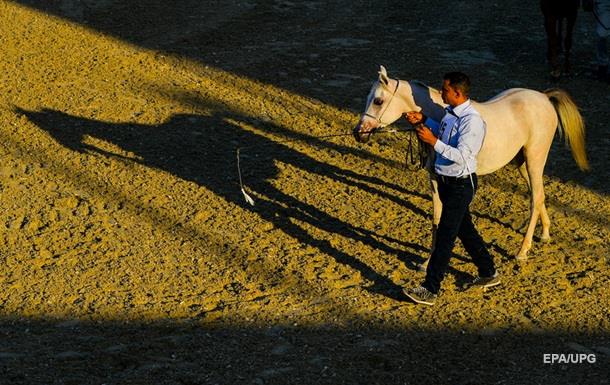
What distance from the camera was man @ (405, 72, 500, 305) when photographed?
7359 millimetres

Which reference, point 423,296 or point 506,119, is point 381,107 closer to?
point 506,119

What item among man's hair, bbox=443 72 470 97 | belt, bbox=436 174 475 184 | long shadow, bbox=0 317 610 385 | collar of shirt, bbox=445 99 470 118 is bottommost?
long shadow, bbox=0 317 610 385

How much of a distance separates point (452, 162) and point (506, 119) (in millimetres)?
1142

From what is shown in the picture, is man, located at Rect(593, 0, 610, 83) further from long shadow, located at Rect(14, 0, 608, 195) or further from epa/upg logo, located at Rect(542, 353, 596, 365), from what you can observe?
epa/upg logo, located at Rect(542, 353, 596, 365)

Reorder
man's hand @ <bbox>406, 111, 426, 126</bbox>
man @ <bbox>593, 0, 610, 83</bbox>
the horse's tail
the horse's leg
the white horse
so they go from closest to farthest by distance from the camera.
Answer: man's hand @ <bbox>406, 111, 426, 126</bbox>, the white horse, the horse's leg, the horse's tail, man @ <bbox>593, 0, 610, 83</bbox>

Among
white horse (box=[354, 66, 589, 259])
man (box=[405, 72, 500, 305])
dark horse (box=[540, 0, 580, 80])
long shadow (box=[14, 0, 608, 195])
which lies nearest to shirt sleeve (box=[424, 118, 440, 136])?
man (box=[405, 72, 500, 305])

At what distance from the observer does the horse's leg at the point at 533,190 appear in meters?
8.68

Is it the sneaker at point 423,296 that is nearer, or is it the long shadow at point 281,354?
the long shadow at point 281,354

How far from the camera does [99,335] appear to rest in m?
7.50

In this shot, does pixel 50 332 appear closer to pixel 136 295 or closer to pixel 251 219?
pixel 136 295

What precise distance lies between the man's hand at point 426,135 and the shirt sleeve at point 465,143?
0.13ft

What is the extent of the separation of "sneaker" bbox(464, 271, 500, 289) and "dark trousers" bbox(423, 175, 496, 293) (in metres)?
0.22

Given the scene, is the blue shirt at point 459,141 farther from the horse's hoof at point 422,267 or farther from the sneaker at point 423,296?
the horse's hoof at point 422,267

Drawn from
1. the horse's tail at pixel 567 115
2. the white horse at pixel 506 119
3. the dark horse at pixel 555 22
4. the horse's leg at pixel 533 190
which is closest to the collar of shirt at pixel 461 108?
the white horse at pixel 506 119
